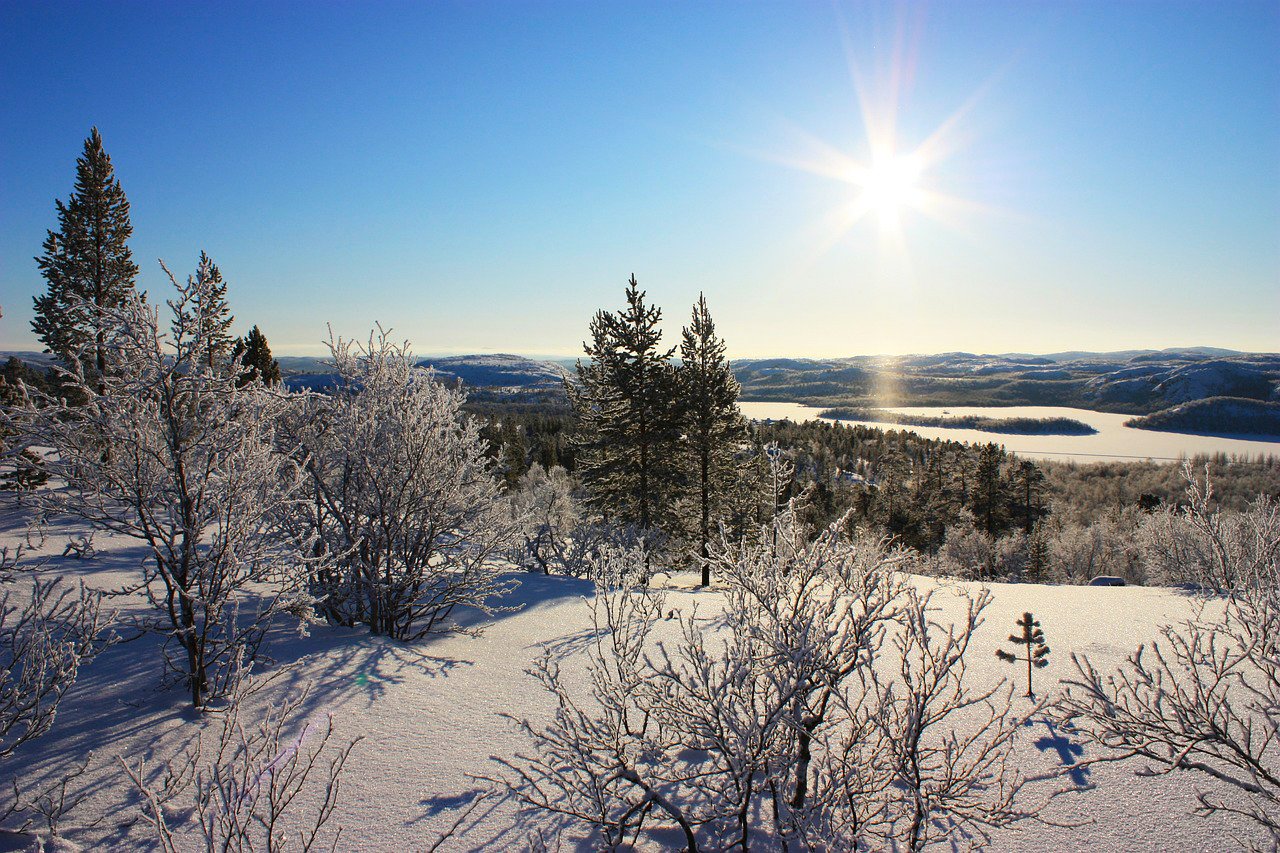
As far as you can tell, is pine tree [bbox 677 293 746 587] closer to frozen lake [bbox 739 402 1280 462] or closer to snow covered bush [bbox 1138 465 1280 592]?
snow covered bush [bbox 1138 465 1280 592]

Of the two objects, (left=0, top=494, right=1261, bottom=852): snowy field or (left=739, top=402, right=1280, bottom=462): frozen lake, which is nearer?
(left=0, top=494, right=1261, bottom=852): snowy field

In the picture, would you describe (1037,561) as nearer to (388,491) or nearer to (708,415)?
(708,415)

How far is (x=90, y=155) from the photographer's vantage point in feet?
62.5

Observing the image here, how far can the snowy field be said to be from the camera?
13.5 feet

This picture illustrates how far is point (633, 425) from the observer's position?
59.8 feet

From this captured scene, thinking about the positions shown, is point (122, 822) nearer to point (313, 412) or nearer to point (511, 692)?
point (511, 692)

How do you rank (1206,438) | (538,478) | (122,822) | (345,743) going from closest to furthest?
(122,822)
(345,743)
(538,478)
(1206,438)

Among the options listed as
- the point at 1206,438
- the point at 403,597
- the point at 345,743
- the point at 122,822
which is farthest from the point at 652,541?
the point at 1206,438

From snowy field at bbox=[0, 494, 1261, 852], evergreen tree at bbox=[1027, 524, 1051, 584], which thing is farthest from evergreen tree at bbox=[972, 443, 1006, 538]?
snowy field at bbox=[0, 494, 1261, 852]

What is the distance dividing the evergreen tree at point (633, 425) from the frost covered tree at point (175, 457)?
42.2 feet

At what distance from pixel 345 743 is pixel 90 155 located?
2421cm

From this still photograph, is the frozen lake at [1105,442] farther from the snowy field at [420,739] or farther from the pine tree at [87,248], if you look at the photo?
the snowy field at [420,739]

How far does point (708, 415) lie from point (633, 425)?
2445 mm

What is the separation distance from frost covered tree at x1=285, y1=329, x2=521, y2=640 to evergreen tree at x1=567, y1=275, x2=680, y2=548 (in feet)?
30.1
